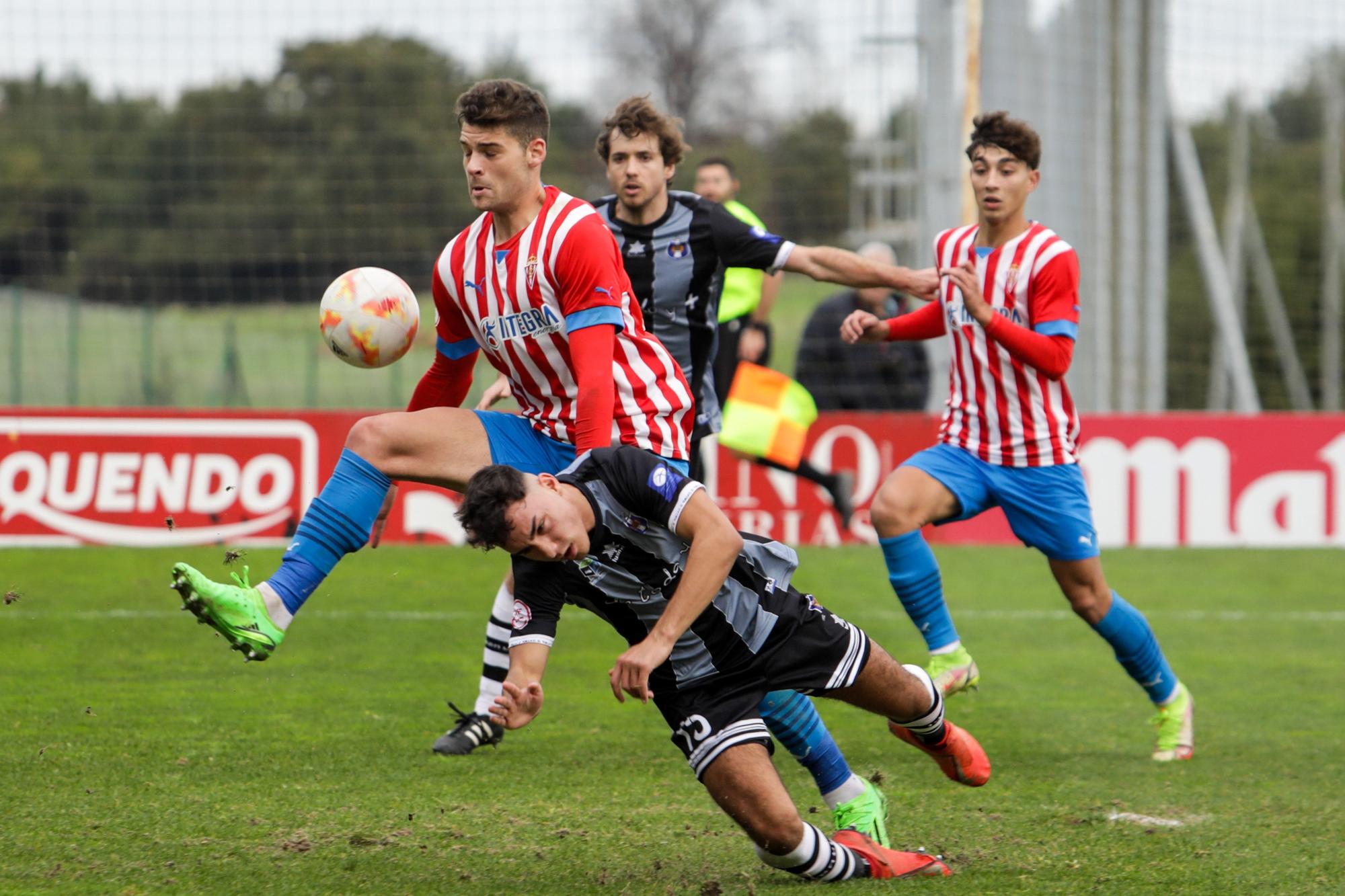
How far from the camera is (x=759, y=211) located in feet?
51.6

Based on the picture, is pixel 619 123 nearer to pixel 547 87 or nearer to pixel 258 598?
pixel 258 598

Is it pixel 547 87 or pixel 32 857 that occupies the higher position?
pixel 547 87

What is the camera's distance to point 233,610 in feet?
12.7

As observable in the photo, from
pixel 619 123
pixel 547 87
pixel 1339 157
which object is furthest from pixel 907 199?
pixel 1339 157

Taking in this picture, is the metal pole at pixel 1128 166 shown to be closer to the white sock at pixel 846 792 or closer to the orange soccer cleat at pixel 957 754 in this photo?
the orange soccer cleat at pixel 957 754

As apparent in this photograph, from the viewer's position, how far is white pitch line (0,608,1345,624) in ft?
25.8

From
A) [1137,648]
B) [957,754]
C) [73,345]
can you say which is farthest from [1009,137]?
[73,345]

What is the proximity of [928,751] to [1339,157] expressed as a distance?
73.5 ft

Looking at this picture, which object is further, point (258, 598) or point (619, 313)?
point (619, 313)

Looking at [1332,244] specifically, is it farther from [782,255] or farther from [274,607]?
[274,607]

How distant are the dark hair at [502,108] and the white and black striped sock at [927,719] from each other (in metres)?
1.89

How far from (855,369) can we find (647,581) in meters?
8.43

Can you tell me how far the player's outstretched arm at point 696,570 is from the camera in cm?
351

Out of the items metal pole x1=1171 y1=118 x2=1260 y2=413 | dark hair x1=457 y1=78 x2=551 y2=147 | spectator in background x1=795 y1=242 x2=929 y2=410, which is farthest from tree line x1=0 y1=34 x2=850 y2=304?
dark hair x1=457 y1=78 x2=551 y2=147
